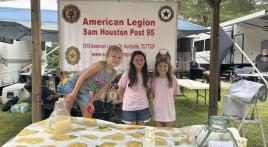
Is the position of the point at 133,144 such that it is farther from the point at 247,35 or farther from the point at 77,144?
the point at 247,35

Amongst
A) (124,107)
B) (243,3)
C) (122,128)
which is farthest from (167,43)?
(243,3)

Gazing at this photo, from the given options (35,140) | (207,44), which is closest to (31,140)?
(35,140)

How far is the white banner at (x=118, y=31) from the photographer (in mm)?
3836

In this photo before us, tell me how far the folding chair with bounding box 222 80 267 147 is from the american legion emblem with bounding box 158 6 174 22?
1192mm

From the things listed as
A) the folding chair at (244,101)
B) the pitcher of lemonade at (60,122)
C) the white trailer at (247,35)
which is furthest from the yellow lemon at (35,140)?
the white trailer at (247,35)

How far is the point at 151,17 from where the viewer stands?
12.7ft

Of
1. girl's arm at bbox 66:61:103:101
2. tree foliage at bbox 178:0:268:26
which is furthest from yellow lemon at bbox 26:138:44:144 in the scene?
tree foliage at bbox 178:0:268:26

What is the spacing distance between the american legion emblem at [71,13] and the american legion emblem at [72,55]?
12.7 inches

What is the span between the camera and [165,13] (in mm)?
3895

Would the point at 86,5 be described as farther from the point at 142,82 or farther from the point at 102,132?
the point at 102,132

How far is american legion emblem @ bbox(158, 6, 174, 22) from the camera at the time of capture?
389 cm

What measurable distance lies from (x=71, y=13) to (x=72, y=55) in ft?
1.56

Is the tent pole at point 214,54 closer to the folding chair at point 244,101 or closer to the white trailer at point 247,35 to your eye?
the folding chair at point 244,101

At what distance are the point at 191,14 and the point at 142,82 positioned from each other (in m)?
22.6
